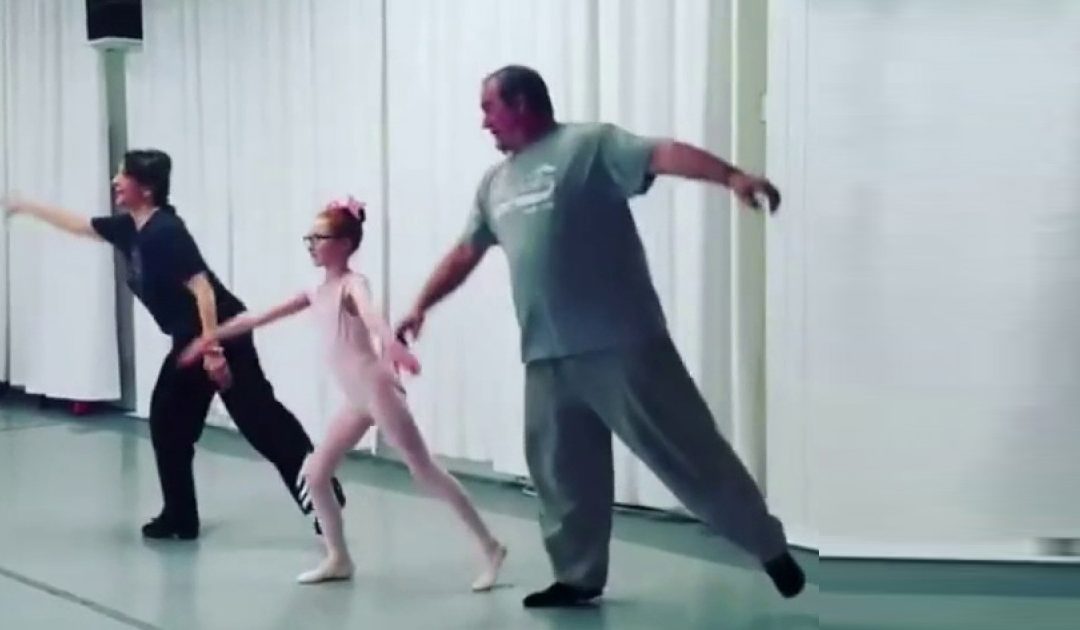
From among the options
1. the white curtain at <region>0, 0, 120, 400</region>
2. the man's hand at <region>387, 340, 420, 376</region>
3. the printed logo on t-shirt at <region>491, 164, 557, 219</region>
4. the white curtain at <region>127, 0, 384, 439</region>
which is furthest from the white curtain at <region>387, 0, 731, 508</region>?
the white curtain at <region>0, 0, 120, 400</region>

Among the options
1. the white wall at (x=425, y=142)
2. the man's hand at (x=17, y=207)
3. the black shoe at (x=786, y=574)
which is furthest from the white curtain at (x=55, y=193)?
the black shoe at (x=786, y=574)

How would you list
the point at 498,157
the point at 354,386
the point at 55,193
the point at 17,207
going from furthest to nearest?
the point at 55,193 → the point at 498,157 → the point at 17,207 → the point at 354,386

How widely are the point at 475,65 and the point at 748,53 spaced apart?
3.81ft

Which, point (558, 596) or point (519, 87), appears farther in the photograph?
point (558, 596)

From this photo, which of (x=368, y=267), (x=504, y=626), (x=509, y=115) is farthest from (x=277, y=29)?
(x=504, y=626)

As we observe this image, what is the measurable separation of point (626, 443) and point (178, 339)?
5.22ft

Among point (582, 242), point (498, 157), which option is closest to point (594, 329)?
point (582, 242)

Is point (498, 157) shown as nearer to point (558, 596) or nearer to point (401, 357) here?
point (401, 357)

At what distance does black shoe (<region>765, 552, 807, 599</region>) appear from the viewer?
10.3 ft

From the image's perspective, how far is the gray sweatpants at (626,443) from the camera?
10.3 ft

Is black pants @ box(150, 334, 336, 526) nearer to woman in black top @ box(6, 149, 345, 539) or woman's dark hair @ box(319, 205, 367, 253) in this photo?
woman in black top @ box(6, 149, 345, 539)

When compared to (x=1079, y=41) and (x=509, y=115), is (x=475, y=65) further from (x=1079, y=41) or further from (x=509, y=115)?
(x=1079, y=41)

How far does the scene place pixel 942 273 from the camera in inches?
131

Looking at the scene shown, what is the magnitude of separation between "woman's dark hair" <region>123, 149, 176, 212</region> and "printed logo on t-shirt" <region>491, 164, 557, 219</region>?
1.36 metres
